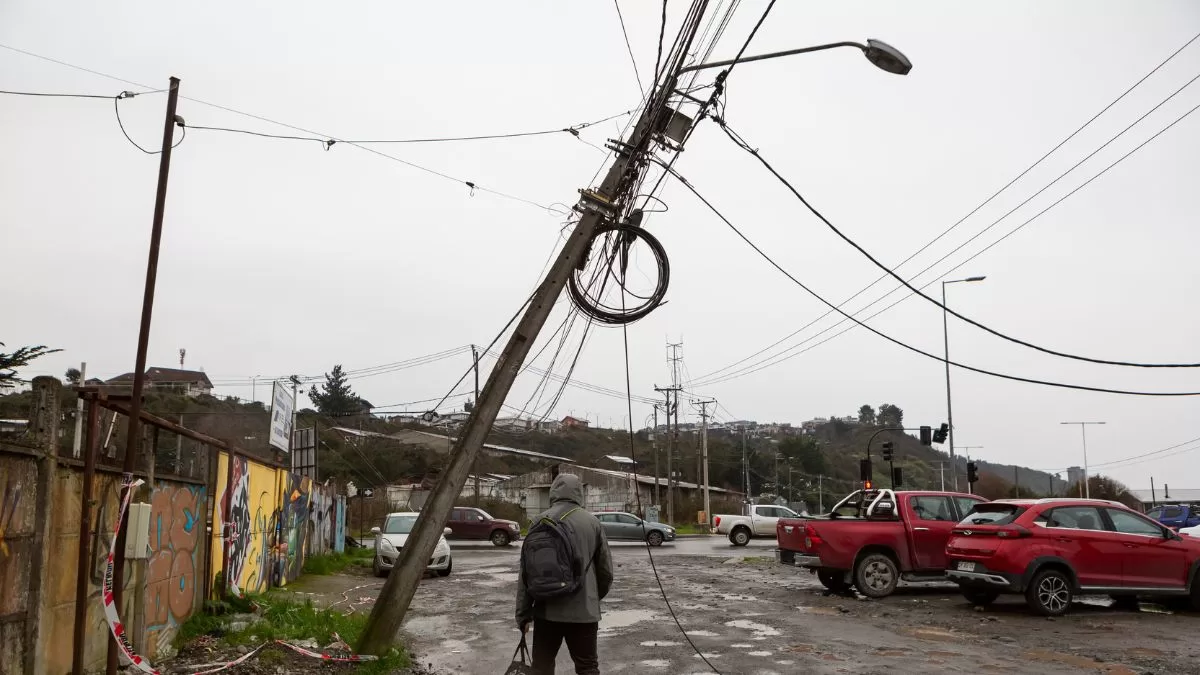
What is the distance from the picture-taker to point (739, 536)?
3641 cm

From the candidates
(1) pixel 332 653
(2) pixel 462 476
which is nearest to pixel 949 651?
(2) pixel 462 476

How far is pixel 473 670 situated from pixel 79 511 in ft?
13.4

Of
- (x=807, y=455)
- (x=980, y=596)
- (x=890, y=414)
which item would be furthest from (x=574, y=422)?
(x=980, y=596)

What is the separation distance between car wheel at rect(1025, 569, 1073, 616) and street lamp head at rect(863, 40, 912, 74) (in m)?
7.20

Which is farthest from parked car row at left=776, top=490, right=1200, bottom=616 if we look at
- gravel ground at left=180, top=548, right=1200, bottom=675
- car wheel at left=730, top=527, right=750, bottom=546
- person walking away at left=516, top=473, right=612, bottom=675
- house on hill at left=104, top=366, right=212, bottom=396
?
house on hill at left=104, top=366, right=212, bottom=396

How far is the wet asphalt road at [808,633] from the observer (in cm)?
914

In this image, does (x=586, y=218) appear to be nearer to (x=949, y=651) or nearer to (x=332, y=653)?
(x=332, y=653)

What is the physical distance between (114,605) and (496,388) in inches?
145

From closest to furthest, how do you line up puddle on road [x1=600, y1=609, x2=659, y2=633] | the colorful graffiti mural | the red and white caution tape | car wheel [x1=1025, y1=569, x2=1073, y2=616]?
1. the red and white caution tape
2. the colorful graffiti mural
3. puddle on road [x1=600, y1=609, x2=659, y2=633]
4. car wheel [x1=1025, y1=569, x2=1073, y2=616]

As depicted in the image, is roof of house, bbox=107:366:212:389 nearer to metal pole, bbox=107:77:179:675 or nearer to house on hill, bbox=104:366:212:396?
house on hill, bbox=104:366:212:396

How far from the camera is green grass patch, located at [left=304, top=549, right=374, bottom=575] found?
21.5 meters

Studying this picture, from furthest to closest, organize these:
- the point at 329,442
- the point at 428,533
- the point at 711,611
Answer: the point at 329,442, the point at 711,611, the point at 428,533

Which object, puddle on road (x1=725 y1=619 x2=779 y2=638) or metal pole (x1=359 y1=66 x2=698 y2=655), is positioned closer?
metal pole (x1=359 y1=66 x2=698 y2=655)

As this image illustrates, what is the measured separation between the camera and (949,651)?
9875mm
